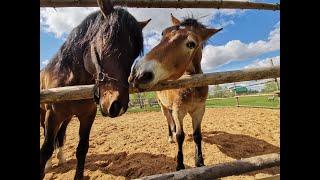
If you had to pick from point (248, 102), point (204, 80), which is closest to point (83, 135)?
point (204, 80)

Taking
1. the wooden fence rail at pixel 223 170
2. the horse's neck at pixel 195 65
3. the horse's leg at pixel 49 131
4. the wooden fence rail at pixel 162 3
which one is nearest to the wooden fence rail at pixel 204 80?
the wooden fence rail at pixel 223 170

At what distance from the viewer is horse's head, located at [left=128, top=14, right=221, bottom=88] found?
1.70m

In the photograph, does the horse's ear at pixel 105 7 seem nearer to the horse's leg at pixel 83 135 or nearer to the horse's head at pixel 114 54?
the horse's head at pixel 114 54

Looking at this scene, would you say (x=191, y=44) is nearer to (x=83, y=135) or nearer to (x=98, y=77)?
(x=98, y=77)

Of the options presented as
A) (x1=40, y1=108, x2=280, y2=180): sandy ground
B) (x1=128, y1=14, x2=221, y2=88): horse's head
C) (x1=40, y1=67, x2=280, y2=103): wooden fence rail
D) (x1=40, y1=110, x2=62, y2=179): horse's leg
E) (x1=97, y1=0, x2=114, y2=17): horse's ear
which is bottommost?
(x1=40, y1=108, x2=280, y2=180): sandy ground

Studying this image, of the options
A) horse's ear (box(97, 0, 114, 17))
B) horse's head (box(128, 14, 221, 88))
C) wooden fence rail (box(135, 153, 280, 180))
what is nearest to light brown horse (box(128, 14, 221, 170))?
horse's head (box(128, 14, 221, 88))

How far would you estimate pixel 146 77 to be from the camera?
5.54 ft

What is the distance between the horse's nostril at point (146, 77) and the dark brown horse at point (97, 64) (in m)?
0.09

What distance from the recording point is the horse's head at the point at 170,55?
5.59ft

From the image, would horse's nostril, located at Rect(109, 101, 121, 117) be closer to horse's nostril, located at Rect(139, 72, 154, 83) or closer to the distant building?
horse's nostril, located at Rect(139, 72, 154, 83)

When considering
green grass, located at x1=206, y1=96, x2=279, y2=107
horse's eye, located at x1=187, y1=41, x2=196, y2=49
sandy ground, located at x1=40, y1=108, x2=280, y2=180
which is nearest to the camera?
horse's eye, located at x1=187, y1=41, x2=196, y2=49

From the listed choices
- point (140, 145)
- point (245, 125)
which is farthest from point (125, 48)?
point (245, 125)
